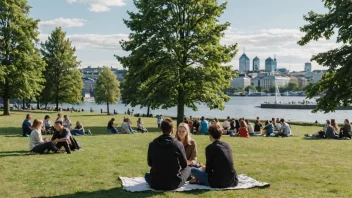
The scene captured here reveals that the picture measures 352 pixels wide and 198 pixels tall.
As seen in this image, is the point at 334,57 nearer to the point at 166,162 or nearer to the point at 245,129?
the point at 166,162

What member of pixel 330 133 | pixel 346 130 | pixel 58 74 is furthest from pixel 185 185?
pixel 58 74

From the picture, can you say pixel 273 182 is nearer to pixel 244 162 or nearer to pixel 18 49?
pixel 244 162

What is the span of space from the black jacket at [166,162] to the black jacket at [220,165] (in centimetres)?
59

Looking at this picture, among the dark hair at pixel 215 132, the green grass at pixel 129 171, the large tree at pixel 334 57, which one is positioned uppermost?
the large tree at pixel 334 57

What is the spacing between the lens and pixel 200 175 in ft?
27.8

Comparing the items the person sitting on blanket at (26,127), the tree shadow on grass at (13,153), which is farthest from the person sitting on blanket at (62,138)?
the person sitting on blanket at (26,127)

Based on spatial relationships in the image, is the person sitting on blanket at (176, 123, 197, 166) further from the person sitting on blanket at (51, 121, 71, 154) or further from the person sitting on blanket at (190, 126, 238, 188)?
the person sitting on blanket at (51, 121, 71, 154)

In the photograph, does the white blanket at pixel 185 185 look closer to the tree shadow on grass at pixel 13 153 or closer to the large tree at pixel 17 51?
the tree shadow on grass at pixel 13 153

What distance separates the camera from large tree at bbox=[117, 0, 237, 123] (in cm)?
2827

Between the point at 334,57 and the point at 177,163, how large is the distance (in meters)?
7.73

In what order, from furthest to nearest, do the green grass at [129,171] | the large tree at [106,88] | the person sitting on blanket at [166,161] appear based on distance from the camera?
the large tree at [106,88] < the green grass at [129,171] < the person sitting on blanket at [166,161]

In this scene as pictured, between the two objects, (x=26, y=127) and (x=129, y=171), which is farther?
(x=26, y=127)

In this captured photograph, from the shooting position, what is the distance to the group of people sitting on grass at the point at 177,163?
7824mm

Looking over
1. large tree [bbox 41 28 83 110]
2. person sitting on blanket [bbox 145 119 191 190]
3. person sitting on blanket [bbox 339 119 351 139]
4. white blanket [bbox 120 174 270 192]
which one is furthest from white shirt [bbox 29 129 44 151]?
large tree [bbox 41 28 83 110]
